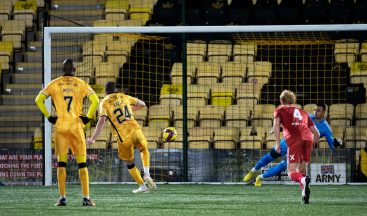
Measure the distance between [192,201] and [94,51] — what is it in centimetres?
1026

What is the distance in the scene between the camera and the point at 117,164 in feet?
67.7

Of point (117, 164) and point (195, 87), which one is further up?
point (195, 87)

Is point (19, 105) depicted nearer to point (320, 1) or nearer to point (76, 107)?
point (320, 1)

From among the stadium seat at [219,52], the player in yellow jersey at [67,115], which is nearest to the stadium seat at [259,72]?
the stadium seat at [219,52]

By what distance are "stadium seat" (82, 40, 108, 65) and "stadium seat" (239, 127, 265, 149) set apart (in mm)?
4185

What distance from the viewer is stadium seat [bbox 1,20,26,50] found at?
25359 millimetres

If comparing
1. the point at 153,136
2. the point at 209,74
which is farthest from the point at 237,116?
the point at 153,136

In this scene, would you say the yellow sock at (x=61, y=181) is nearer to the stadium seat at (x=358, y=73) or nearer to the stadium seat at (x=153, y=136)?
the stadium seat at (x=153, y=136)

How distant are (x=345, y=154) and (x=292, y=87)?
439 centimetres

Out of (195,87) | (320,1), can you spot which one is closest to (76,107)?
(195,87)

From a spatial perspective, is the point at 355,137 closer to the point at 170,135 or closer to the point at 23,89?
the point at 170,135

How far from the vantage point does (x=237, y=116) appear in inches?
885

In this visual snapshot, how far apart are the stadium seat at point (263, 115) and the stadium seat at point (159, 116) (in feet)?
6.45

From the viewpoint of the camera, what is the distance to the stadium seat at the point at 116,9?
25.5 m
